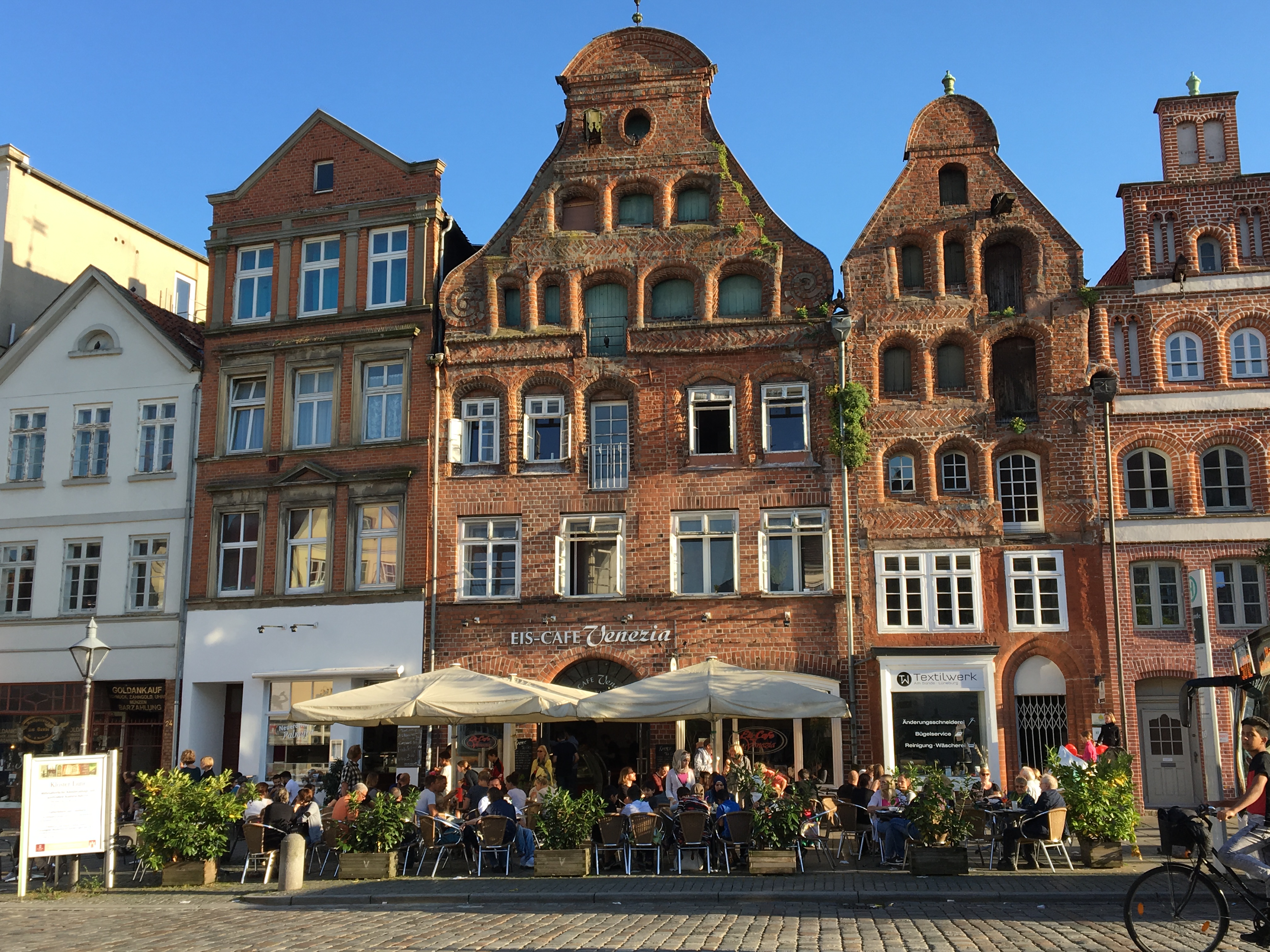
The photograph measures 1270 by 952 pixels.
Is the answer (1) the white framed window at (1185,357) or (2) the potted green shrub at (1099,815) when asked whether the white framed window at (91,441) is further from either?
(1) the white framed window at (1185,357)

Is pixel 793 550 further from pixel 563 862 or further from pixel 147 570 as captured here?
pixel 147 570

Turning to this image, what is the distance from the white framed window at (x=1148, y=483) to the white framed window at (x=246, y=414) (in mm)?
18931

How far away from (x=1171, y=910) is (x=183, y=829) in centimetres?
1241

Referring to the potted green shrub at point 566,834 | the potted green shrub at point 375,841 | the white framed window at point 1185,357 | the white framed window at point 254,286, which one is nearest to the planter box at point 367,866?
the potted green shrub at point 375,841

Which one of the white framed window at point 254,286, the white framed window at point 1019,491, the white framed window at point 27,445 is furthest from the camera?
the white framed window at point 27,445

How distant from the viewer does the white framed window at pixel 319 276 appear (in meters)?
29.3

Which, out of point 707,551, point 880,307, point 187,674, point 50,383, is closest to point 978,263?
point 880,307

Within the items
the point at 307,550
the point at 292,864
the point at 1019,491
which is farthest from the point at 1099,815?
the point at 307,550

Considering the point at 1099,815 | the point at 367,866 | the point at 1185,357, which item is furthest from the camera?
the point at 1185,357

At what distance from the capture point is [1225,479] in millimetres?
25594

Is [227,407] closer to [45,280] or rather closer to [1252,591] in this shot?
[45,280]

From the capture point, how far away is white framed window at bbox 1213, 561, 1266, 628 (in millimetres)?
24781

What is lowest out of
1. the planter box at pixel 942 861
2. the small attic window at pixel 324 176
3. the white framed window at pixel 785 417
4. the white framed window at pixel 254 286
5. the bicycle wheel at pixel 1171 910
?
the planter box at pixel 942 861

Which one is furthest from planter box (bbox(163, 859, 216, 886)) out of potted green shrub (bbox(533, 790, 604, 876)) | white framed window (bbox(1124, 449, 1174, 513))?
white framed window (bbox(1124, 449, 1174, 513))
